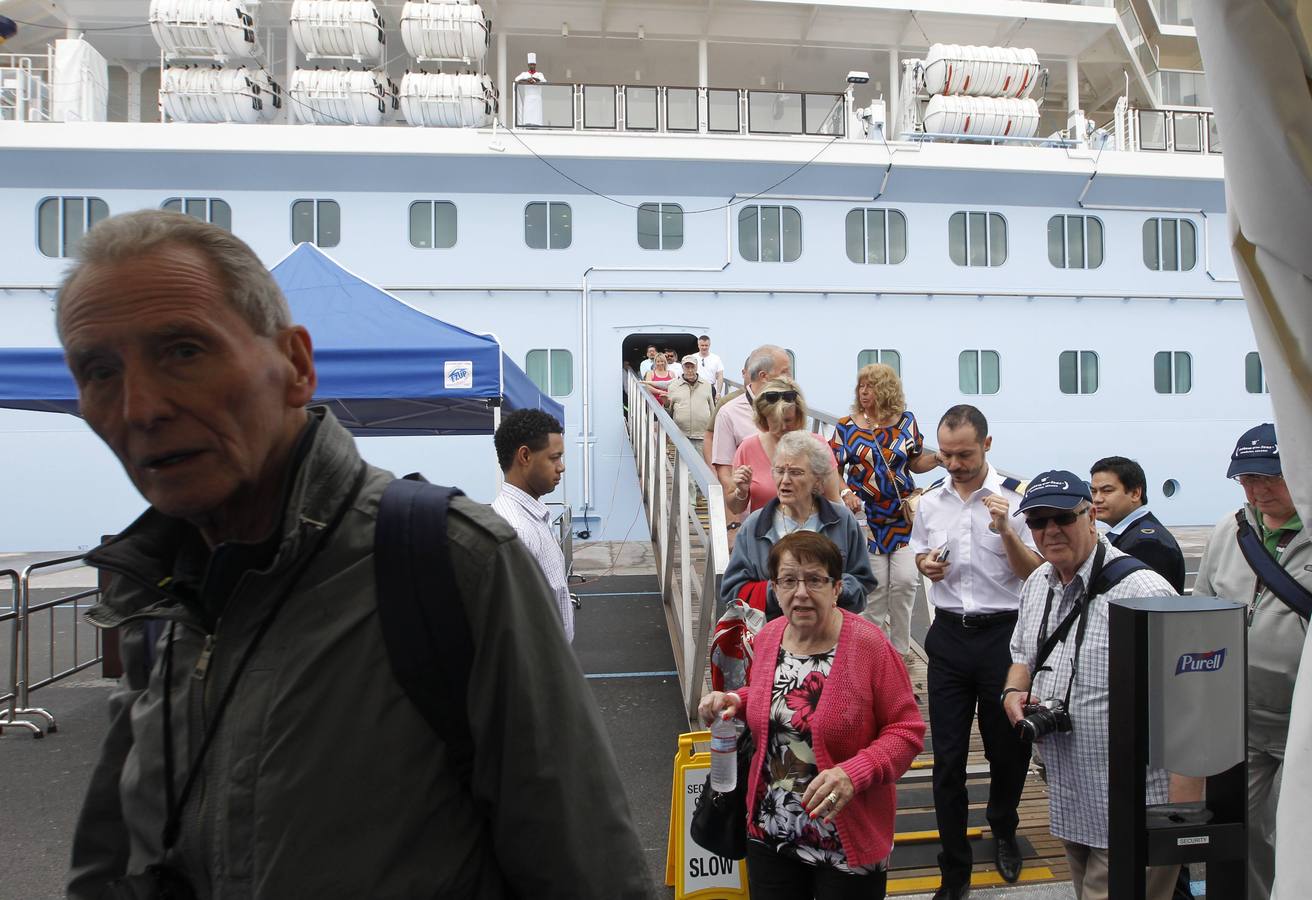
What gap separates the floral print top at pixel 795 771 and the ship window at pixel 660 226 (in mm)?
12372

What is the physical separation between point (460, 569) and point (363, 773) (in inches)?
11.5

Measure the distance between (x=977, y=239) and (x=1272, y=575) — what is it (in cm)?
1318

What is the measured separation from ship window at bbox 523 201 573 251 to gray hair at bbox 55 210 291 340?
13.5 meters

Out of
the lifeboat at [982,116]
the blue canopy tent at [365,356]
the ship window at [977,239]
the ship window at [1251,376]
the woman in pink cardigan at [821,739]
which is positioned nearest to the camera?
the woman in pink cardigan at [821,739]

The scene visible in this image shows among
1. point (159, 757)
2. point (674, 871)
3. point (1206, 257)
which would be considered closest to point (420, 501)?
point (159, 757)

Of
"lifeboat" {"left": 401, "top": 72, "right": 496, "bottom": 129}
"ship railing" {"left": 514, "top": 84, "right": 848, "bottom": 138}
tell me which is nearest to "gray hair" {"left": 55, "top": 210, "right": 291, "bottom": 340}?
"ship railing" {"left": 514, "top": 84, "right": 848, "bottom": 138}

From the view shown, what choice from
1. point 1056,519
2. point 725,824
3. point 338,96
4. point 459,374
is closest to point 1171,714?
point 1056,519

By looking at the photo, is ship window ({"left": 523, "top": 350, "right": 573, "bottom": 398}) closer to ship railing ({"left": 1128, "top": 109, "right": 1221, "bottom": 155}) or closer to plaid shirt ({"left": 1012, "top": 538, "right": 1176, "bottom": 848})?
ship railing ({"left": 1128, "top": 109, "right": 1221, "bottom": 155})

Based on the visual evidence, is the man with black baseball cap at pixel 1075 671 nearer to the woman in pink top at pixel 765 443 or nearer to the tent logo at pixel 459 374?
the woman in pink top at pixel 765 443

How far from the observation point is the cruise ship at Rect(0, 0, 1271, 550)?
44.8 ft

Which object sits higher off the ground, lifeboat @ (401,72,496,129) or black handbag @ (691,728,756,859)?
lifeboat @ (401,72,496,129)

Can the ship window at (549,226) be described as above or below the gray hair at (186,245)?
above

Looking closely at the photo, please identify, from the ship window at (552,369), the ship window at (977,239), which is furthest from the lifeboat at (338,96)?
the ship window at (977,239)

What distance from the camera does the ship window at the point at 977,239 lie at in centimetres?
1529
